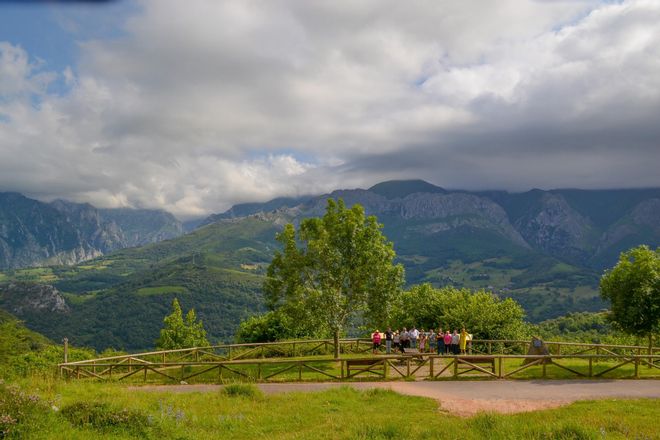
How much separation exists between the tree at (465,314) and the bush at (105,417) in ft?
94.7

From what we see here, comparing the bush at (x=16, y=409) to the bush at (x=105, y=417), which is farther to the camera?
the bush at (x=105, y=417)

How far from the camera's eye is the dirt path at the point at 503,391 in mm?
17688

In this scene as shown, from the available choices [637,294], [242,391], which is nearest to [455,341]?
[637,294]

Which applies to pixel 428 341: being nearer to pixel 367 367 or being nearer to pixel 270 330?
pixel 367 367

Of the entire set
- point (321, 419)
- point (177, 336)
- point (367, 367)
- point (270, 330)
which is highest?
point (321, 419)

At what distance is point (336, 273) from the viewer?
34062 mm

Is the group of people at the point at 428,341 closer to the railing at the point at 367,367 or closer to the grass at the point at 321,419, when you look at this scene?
the railing at the point at 367,367

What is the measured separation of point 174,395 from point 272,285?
53.0ft

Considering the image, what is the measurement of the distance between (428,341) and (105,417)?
31.4 meters

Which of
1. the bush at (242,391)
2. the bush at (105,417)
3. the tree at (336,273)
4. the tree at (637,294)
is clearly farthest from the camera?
the tree at (336,273)

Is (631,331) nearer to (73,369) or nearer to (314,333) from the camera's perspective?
(314,333)

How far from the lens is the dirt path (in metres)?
17.7

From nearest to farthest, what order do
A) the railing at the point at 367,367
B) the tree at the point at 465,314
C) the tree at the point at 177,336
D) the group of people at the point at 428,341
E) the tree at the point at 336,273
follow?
1. the railing at the point at 367,367
2. the tree at the point at 336,273
3. the group of people at the point at 428,341
4. the tree at the point at 465,314
5. the tree at the point at 177,336

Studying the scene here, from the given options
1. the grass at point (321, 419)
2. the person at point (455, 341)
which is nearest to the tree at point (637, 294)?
the person at point (455, 341)
